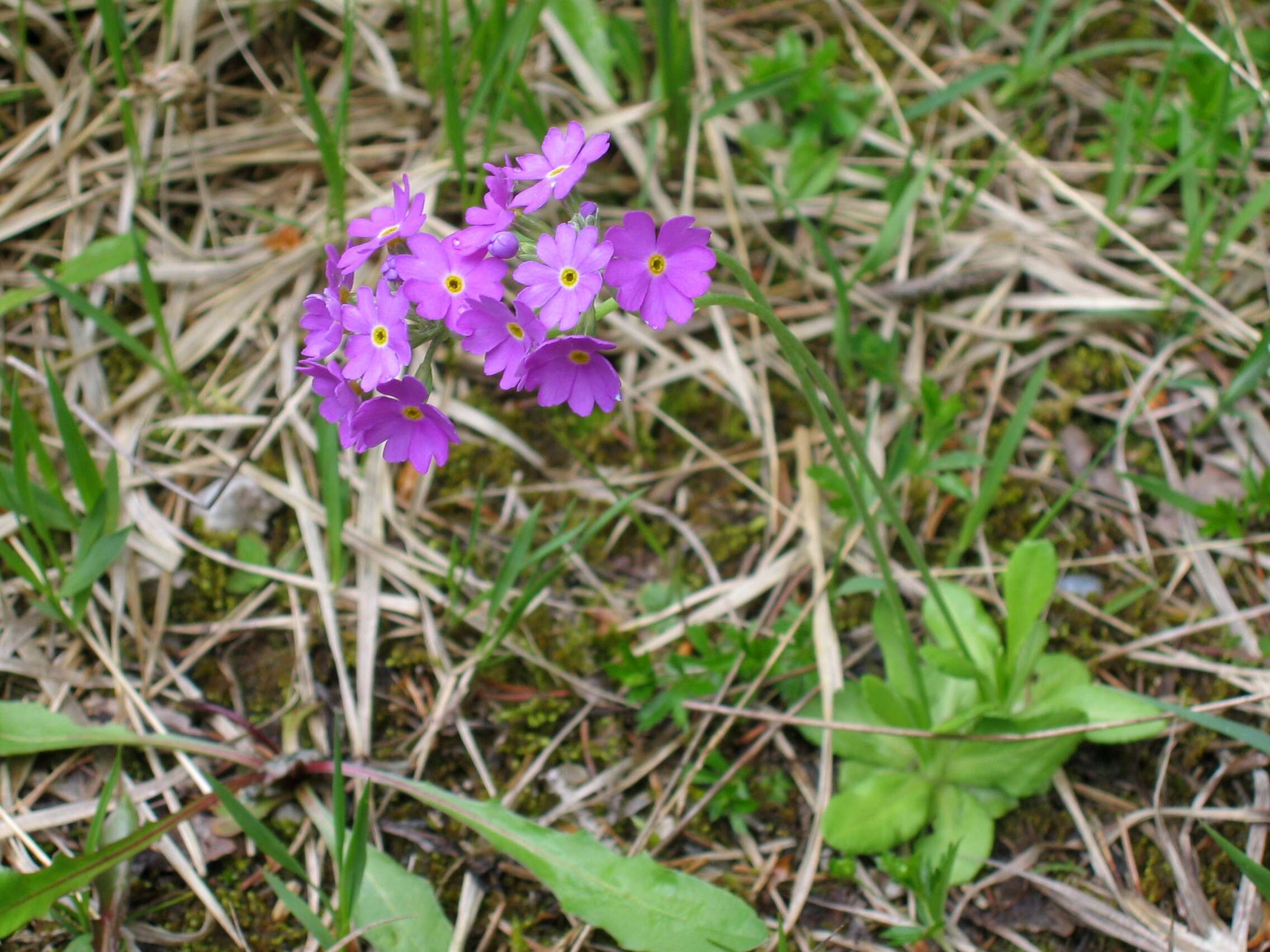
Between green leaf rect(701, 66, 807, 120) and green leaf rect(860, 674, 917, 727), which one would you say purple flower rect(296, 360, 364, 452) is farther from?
green leaf rect(701, 66, 807, 120)

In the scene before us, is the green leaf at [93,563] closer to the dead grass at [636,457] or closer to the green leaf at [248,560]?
the dead grass at [636,457]

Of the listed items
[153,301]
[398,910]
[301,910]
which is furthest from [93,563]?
[398,910]

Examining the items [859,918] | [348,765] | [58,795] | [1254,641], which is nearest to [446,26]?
[348,765]

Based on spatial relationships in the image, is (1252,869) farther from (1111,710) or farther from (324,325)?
(324,325)

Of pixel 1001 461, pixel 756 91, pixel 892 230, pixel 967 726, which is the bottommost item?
pixel 967 726

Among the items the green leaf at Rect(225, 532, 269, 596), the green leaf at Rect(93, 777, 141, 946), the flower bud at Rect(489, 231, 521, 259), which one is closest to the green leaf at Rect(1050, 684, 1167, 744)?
the flower bud at Rect(489, 231, 521, 259)

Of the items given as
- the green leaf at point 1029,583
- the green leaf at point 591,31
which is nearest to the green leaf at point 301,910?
the green leaf at point 1029,583
